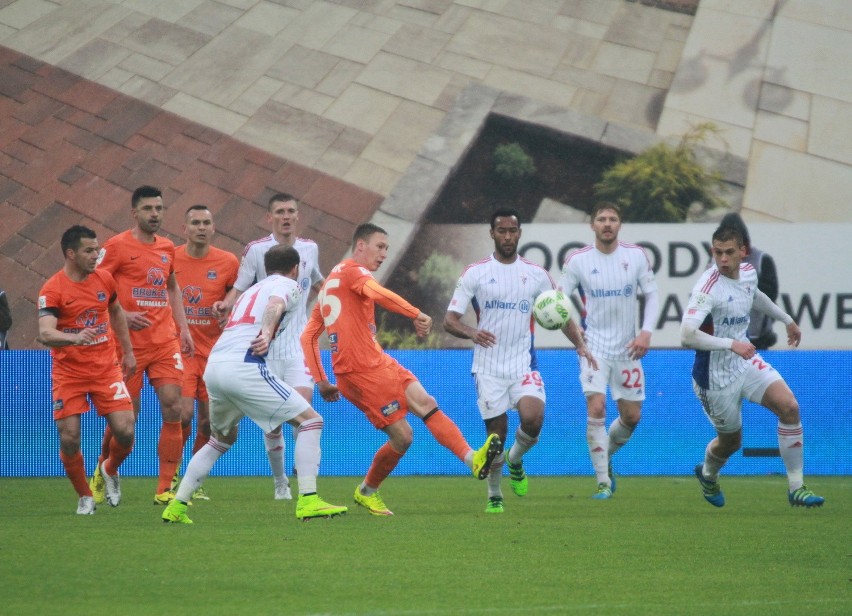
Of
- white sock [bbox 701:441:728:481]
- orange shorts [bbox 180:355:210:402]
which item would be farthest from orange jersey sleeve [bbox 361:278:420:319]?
white sock [bbox 701:441:728:481]

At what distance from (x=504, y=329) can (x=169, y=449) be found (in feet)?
9.76

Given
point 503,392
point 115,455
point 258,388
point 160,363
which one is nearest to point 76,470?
point 115,455

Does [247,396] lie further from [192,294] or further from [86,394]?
[192,294]

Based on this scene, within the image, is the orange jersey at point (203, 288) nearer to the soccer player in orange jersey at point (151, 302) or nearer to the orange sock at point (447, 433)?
the soccer player in orange jersey at point (151, 302)

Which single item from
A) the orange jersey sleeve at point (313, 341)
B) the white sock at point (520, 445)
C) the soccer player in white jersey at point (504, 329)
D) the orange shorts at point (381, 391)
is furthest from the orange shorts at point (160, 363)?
the white sock at point (520, 445)

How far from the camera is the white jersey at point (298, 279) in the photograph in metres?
10.4

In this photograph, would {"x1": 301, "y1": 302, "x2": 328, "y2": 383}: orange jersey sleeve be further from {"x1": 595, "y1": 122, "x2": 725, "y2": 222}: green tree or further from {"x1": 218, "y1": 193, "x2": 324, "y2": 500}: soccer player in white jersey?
{"x1": 595, "y1": 122, "x2": 725, "y2": 222}: green tree

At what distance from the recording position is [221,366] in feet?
26.3

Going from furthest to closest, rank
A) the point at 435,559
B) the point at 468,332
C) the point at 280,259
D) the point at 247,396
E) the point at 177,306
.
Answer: the point at 177,306 → the point at 468,332 → the point at 280,259 → the point at 247,396 → the point at 435,559

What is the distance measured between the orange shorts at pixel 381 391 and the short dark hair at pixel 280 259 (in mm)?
1111

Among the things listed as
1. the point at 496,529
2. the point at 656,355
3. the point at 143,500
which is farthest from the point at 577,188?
the point at 496,529

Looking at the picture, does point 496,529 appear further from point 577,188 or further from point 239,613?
point 577,188

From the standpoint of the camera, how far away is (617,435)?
11.4 metres

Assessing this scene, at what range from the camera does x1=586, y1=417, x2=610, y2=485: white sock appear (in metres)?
11.1
